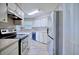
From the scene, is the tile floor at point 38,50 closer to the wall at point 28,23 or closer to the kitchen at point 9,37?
the kitchen at point 9,37

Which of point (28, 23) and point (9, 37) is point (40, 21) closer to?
point (28, 23)

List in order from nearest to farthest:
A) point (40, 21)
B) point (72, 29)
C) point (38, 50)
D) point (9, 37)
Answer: point (72, 29) < point (9, 37) < point (38, 50) < point (40, 21)

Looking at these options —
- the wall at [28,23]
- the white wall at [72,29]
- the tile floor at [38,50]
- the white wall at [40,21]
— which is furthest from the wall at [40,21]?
the white wall at [72,29]

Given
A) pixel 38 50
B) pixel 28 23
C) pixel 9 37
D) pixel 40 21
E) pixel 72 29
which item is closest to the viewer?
pixel 72 29

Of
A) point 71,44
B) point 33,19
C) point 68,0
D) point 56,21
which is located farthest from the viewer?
point 33,19

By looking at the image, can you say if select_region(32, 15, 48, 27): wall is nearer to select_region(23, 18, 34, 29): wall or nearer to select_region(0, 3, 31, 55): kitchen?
select_region(23, 18, 34, 29): wall

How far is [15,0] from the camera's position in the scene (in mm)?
984

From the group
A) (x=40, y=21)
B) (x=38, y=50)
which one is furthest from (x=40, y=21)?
(x=38, y=50)

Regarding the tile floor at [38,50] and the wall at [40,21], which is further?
the wall at [40,21]

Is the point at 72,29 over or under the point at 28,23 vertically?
under

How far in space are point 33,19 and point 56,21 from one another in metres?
2.92

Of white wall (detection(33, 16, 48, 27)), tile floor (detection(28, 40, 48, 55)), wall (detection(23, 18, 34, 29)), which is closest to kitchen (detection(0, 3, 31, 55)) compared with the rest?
tile floor (detection(28, 40, 48, 55))

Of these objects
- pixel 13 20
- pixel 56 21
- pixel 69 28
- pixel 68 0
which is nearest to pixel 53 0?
pixel 68 0
